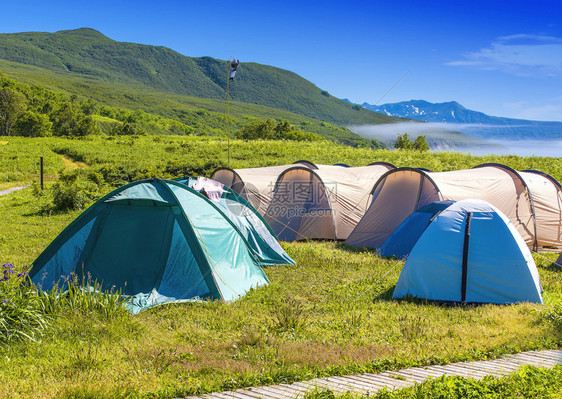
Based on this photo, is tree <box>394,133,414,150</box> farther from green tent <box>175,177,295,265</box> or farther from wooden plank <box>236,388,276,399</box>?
wooden plank <box>236,388,276,399</box>

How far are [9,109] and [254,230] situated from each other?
6745 cm

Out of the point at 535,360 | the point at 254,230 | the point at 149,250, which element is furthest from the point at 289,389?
the point at 254,230

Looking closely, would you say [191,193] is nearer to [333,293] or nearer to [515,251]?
[333,293]

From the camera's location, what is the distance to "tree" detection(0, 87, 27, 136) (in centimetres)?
6538

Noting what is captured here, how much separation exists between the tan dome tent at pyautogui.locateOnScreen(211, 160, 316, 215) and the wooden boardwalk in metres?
9.81

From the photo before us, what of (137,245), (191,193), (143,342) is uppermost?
(191,193)

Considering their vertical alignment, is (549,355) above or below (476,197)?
below

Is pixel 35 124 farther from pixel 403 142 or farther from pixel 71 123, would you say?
pixel 403 142

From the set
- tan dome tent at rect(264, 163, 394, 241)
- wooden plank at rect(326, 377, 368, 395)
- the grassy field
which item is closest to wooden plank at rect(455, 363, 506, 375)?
the grassy field

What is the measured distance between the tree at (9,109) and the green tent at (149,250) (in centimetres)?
6758

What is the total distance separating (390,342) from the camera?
6.12 metres

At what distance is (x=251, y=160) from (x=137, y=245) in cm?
3113

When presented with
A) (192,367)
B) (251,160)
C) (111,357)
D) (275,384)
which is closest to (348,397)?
(275,384)

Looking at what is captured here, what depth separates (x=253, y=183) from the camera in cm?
1487
